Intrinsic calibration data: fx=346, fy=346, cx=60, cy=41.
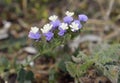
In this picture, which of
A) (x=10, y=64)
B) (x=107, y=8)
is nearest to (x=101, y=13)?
(x=107, y=8)

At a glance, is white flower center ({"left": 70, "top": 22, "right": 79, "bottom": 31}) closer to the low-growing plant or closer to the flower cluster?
the flower cluster

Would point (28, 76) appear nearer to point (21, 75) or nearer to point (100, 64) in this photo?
point (21, 75)

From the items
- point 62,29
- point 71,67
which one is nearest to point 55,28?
point 62,29

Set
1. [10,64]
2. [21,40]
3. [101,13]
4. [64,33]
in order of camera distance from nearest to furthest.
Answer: [64,33]
[10,64]
[21,40]
[101,13]

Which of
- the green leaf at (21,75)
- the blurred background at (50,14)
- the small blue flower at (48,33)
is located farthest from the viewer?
the blurred background at (50,14)

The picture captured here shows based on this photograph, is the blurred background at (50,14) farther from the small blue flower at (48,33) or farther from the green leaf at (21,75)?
the small blue flower at (48,33)

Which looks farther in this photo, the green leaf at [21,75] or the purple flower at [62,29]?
the green leaf at [21,75]

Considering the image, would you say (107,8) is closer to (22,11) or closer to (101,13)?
(101,13)

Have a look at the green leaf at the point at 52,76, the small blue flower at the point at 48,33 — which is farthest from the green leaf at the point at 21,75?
the small blue flower at the point at 48,33

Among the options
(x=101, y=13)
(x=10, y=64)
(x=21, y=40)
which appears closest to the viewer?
(x=10, y=64)
